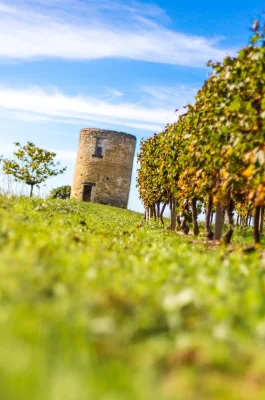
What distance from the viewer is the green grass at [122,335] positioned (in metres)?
1.93

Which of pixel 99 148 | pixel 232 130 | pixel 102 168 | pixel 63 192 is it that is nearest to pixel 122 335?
pixel 232 130

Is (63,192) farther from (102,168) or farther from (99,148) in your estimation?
(99,148)

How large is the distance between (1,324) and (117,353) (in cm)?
55

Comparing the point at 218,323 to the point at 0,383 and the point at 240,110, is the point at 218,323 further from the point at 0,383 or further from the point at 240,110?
the point at 240,110

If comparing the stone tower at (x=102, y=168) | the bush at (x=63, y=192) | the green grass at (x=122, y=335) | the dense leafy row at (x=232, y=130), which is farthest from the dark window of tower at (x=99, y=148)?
the green grass at (x=122, y=335)

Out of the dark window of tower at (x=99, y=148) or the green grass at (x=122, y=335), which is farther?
the dark window of tower at (x=99, y=148)

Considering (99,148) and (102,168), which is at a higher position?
(99,148)

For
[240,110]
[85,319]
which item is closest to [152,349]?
[85,319]

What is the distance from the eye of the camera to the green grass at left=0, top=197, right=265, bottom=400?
193 centimetres

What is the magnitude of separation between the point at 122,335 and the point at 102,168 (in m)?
43.2

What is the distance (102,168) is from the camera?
45.7 meters

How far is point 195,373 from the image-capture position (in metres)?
2.34

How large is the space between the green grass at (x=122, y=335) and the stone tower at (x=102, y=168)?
41409 mm

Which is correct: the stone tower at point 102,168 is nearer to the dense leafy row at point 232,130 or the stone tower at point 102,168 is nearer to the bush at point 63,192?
the bush at point 63,192
